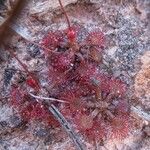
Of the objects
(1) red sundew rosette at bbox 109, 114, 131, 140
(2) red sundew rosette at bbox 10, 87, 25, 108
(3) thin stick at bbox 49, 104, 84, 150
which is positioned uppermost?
(2) red sundew rosette at bbox 10, 87, 25, 108

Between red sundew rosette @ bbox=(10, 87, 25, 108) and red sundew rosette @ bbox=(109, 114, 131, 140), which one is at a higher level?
red sundew rosette @ bbox=(10, 87, 25, 108)

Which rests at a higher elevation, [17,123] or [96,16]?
[96,16]

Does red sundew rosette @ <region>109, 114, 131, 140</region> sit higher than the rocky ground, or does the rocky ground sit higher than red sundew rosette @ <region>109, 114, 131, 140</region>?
the rocky ground

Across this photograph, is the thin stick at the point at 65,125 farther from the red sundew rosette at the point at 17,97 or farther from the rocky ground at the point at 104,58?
the red sundew rosette at the point at 17,97

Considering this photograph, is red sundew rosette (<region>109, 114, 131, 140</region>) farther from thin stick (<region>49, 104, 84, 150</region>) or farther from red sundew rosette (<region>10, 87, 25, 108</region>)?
red sundew rosette (<region>10, 87, 25, 108</region>)

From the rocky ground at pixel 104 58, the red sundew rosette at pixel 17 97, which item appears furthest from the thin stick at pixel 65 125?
the red sundew rosette at pixel 17 97

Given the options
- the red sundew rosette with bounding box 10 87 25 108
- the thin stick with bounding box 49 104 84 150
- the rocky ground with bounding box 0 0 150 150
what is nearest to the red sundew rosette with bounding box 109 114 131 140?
the rocky ground with bounding box 0 0 150 150

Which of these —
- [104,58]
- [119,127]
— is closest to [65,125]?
[119,127]

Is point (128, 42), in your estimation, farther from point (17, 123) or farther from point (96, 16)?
point (17, 123)

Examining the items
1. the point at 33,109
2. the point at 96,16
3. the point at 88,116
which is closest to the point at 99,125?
the point at 88,116

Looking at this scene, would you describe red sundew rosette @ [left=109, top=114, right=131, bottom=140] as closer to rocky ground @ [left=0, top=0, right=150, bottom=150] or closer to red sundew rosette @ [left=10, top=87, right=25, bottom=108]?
rocky ground @ [left=0, top=0, right=150, bottom=150]
